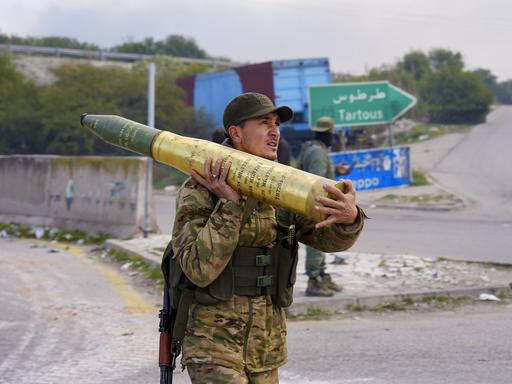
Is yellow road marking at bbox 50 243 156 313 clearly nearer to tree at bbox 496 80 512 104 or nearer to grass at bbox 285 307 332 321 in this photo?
grass at bbox 285 307 332 321

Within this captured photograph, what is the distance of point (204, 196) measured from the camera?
11.0 feet

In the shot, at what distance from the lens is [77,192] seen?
13977 mm

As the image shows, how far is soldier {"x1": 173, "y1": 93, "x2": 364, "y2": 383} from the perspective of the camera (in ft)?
10.6

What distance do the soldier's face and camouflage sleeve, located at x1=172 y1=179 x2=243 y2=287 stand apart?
26 cm

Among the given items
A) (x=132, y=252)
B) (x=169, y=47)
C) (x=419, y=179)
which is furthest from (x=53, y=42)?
(x=132, y=252)

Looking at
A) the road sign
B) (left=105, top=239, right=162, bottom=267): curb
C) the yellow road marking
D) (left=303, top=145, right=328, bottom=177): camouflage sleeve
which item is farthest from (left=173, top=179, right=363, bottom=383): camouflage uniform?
the road sign

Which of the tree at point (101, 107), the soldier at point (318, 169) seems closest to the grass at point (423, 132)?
the tree at point (101, 107)

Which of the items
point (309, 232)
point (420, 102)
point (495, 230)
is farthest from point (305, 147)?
point (420, 102)

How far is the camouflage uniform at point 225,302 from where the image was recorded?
3.20 meters

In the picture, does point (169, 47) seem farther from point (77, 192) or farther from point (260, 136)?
point (260, 136)

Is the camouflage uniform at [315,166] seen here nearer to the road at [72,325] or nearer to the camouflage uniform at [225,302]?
the road at [72,325]

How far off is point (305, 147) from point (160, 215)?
9563 mm

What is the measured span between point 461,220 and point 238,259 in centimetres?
1336

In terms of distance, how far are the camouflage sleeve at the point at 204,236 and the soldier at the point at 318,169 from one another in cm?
465
